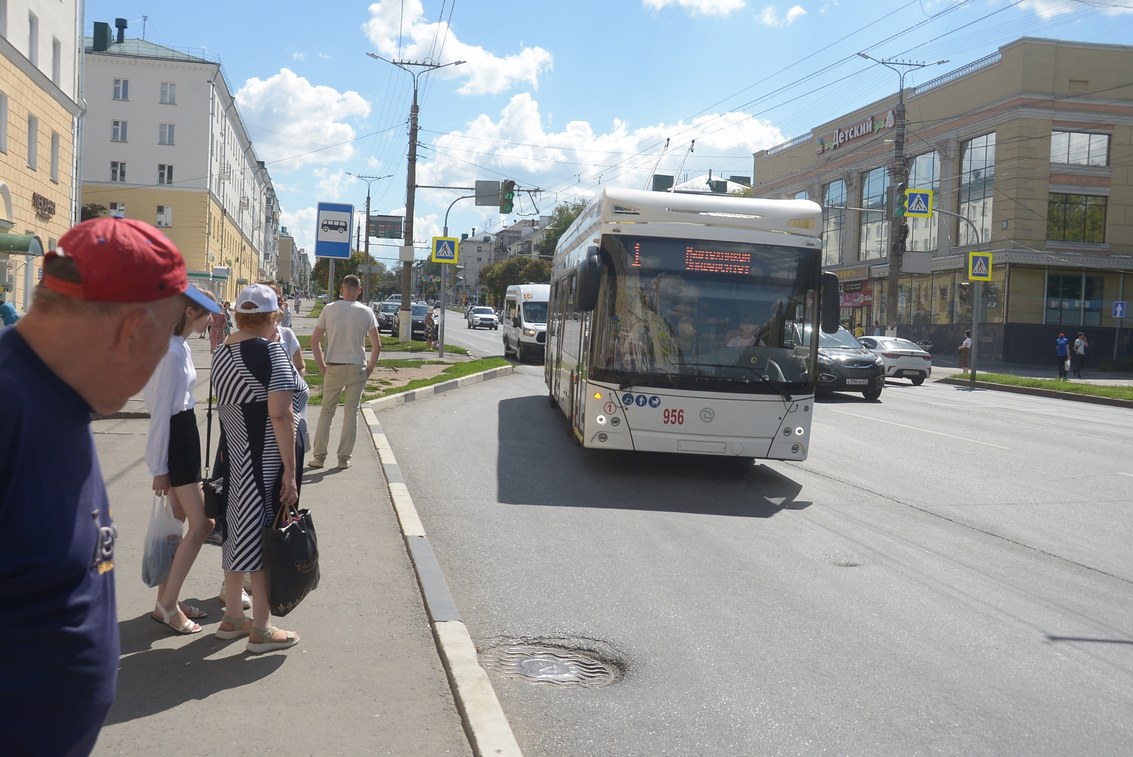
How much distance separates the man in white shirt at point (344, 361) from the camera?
1049 cm

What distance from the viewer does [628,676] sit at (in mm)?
5000

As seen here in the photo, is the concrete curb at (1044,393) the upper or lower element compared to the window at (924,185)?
lower

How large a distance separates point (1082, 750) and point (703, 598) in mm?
2492

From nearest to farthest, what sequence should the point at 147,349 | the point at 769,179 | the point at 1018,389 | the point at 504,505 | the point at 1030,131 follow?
the point at 147,349 < the point at 504,505 < the point at 1018,389 < the point at 1030,131 < the point at 769,179

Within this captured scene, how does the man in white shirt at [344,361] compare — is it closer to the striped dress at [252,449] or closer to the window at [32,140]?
the striped dress at [252,449]

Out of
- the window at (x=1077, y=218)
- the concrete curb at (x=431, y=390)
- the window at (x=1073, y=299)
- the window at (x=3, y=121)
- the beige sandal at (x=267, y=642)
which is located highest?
the window at (x=1077, y=218)

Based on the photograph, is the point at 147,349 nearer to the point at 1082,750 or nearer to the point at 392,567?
the point at 1082,750

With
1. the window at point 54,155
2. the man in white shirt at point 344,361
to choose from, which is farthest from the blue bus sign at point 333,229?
the window at point 54,155

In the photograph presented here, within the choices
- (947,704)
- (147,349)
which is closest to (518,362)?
(947,704)

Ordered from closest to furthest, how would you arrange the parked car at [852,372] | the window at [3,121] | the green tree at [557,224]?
the parked car at [852,372] → the window at [3,121] → the green tree at [557,224]

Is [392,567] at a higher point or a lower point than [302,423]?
lower

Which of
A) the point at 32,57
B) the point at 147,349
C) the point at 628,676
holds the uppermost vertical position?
the point at 32,57

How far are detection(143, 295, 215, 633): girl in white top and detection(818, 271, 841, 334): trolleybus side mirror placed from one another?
6835 mm

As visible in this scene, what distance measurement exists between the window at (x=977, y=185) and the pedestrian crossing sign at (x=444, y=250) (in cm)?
2700
